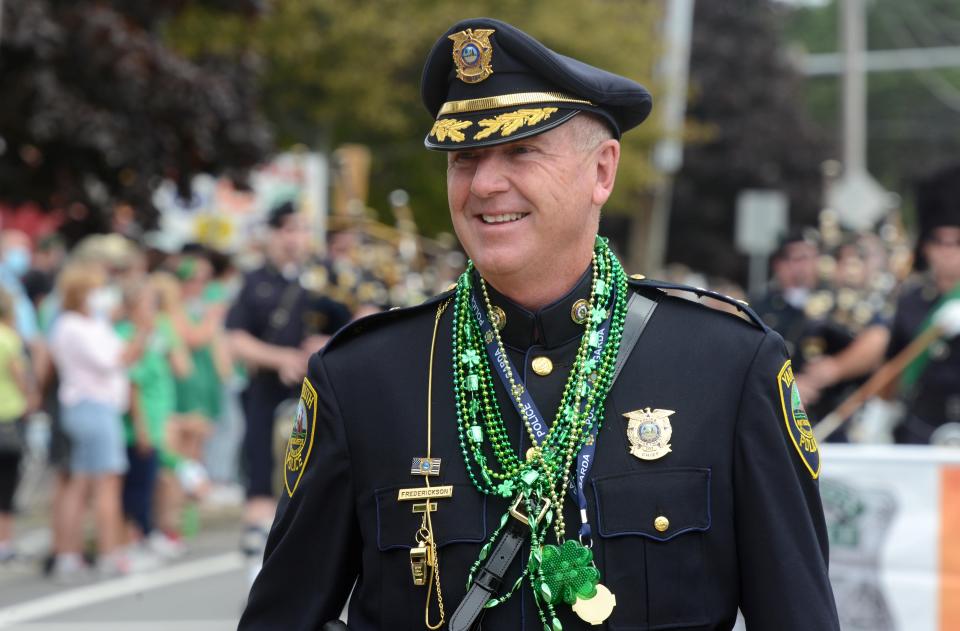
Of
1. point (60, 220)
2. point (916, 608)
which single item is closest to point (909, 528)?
point (916, 608)

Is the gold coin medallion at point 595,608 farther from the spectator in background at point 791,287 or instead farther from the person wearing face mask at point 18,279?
the person wearing face mask at point 18,279

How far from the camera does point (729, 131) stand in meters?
48.0

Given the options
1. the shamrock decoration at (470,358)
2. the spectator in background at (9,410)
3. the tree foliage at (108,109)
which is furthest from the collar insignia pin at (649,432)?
the tree foliage at (108,109)

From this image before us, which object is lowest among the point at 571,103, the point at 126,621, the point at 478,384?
the point at 126,621

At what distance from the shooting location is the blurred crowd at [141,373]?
10633 mm

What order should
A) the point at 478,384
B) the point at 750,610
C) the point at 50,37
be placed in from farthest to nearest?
the point at 50,37 → the point at 478,384 → the point at 750,610

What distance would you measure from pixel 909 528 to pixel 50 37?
8006mm

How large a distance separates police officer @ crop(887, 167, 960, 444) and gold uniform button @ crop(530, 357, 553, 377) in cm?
557

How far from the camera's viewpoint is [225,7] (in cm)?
1467

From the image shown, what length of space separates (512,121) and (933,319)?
643 centimetres

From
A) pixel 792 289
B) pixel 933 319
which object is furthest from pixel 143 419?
pixel 933 319

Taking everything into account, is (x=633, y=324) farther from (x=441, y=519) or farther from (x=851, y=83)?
(x=851, y=83)

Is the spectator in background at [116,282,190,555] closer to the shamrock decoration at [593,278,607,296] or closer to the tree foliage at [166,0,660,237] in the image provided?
the shamrock decoration at [593,278,607,296]

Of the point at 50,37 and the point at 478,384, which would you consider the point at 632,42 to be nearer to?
the point at 50,37
